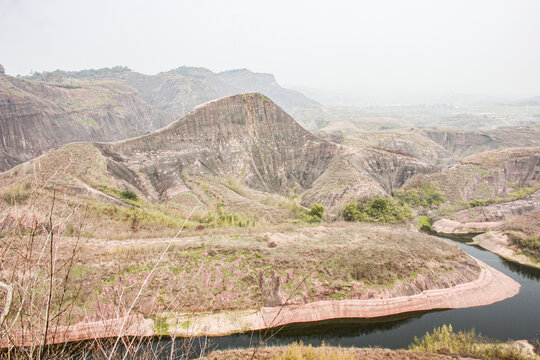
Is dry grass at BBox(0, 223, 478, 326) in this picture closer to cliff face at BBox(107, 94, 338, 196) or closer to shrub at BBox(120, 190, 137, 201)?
shrub at BBox(120, 190, 137, 201)

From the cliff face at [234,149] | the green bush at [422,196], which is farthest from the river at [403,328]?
the green bush at [422,196]

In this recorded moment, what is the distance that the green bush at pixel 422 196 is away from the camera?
51062mm

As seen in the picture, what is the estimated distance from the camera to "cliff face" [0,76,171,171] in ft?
230

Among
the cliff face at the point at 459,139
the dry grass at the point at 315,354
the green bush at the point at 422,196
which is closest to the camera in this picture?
the dry grass at the point at 315,354

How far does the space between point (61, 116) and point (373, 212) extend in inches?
3744

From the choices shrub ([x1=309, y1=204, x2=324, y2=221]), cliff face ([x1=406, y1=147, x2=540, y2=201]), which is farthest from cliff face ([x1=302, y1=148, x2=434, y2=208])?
shrub ([x1=309, y1=204, x2=324, y2=221])

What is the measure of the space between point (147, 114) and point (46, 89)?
44740 mm

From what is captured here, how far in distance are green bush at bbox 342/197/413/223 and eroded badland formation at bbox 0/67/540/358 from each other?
196mm

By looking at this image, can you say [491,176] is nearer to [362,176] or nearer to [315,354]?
[362,176]

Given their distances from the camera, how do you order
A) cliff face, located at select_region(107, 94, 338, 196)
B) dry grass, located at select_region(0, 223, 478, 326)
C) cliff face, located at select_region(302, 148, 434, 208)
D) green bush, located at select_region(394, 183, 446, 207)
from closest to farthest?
dry grass, located at select_region(0, 223, 478, 326), cliff face, located at select_region(107, 94, 338, 196), cliff face, located at select_region(302, 148, 434, 208), green bush, located at select_region(394, 183, 446, 207)

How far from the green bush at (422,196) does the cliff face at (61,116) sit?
84.4 metres

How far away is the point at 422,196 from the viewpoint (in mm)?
52094

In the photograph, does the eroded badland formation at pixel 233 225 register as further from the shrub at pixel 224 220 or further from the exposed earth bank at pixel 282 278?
the shrub at pixel 224 220

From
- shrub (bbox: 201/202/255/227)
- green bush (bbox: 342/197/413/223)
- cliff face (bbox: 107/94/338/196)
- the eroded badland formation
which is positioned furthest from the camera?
cliff face (bbox: 107/94/338/196)
